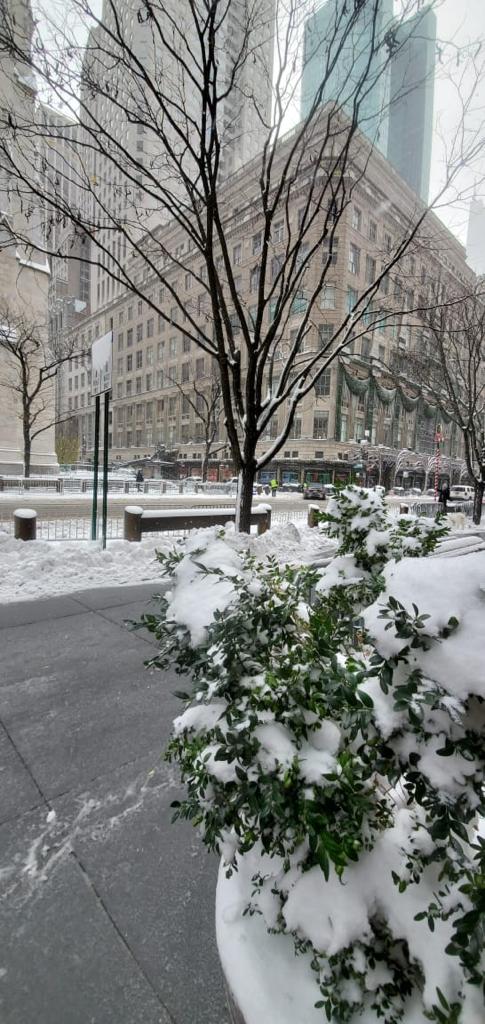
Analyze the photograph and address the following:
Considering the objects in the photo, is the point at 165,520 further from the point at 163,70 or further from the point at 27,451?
the point at 27,451

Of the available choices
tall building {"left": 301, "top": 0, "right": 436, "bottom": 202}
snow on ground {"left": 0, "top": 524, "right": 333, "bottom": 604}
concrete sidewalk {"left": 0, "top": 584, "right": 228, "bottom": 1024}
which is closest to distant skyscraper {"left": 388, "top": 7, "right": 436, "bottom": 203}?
tall building {"left": 301, "top": 0, "right": 436, "bottom": 202}

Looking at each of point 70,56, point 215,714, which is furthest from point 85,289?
point 215,714

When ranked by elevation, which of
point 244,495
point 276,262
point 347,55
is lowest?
point 244,495

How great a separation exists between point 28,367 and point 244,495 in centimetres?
2075

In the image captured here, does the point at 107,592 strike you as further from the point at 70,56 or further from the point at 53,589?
the point at 70,56

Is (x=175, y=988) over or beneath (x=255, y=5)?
beneath

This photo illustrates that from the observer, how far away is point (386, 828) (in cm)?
129

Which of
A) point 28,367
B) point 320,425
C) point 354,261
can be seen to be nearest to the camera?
point 28,367

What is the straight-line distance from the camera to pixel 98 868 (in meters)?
1.98

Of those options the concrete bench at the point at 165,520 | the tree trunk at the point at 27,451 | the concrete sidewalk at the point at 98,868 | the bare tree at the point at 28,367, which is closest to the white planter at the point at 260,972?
the concrete sidewalk at the point at 98,868

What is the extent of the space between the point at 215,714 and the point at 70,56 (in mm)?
7674

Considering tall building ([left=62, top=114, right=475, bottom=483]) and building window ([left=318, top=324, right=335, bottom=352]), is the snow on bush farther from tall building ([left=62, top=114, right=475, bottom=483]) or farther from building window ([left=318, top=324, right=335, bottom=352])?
tall building ([left=62, top=114, right=475, bottom=483])

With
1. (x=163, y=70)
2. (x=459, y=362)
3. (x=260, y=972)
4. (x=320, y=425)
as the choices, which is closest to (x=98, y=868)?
(x=260, y=972)

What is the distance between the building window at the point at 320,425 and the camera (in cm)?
4834
